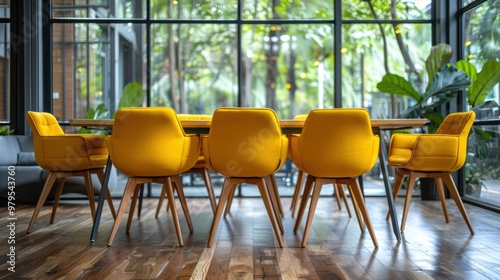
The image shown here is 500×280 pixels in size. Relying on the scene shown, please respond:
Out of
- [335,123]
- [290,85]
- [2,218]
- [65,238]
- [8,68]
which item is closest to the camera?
[335,123]

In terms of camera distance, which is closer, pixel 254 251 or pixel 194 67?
pixel 254 251

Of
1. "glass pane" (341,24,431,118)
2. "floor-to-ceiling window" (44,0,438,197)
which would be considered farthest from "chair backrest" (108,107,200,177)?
"glass pane" (341,24,431,118)

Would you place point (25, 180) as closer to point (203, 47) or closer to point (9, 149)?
point (9, 149)

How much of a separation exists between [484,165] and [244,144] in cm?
292

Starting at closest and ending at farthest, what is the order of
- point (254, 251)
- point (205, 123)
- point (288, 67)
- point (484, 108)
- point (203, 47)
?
point (254, 251), point (205, 123), point (484, 108), point (203, 47), point (288, 67)

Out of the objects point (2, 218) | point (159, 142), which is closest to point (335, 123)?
point (159, 142)

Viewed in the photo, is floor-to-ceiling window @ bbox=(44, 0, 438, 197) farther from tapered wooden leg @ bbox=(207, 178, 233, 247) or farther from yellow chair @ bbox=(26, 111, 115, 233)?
tapered wooden leg @ bbox=(207, 178, 233, 247)

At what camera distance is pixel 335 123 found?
309 cm

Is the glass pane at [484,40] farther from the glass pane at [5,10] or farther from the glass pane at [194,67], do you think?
the glass pane at [5,10]

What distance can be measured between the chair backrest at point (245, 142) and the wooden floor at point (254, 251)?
47 centimetres

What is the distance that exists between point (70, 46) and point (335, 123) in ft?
12.7

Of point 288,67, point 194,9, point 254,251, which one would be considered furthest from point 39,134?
point 288,67

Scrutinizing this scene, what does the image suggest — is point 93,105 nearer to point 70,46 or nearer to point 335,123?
point 70,46

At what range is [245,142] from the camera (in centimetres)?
311
